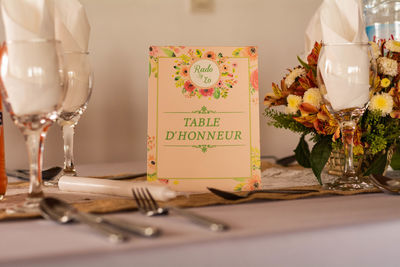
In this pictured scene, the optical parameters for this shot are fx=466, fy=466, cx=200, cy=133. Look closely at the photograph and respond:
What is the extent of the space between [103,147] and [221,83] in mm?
731

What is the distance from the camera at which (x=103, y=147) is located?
4.83 ft

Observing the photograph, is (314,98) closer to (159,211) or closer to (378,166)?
(378,166)

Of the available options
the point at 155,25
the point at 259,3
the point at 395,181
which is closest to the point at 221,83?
the point at 395,181

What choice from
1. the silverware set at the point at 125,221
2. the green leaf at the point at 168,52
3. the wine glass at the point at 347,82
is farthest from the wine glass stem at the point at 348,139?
the green leaf at the point at 168,52

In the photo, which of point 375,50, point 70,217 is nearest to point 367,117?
point 375,50

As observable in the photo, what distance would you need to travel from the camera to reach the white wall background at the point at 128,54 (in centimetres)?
142

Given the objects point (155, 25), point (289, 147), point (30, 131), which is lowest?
point (289, 147)

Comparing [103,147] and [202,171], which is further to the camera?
[103,147]

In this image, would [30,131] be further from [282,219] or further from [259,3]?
[259,3]

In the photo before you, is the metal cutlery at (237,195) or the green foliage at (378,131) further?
the green foliage at (378,131)

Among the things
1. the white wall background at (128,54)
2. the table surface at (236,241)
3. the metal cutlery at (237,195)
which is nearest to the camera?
the table surface at (236,241)

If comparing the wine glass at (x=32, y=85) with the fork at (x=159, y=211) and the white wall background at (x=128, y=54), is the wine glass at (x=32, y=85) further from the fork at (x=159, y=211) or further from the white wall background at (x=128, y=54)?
the white wall background at (x=128, y=54)

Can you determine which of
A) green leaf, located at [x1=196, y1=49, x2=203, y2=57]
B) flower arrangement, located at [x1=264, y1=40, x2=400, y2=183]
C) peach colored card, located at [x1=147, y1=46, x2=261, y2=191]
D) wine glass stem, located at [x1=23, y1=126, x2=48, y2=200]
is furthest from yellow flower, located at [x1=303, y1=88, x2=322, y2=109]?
wine glass stem, located at [x1=23, y1=126, x2=48, y2=200]

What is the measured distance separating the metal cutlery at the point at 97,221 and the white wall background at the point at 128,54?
2.76 ft
